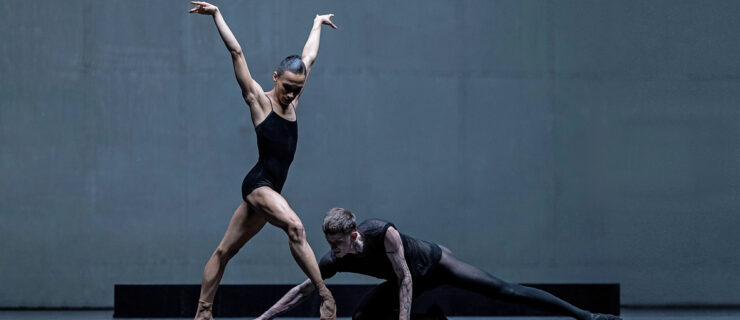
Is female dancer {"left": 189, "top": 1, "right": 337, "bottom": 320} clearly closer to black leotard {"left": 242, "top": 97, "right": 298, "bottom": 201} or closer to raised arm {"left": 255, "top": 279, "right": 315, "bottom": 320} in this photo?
black leotard {"left": 242, "top": 97, "right": 298, "bottom": 201}

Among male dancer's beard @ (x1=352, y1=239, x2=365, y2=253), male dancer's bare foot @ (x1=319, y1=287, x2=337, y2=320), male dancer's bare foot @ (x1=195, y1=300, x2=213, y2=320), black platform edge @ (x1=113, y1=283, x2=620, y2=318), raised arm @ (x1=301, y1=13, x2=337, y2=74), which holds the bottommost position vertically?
black platform edge @ (x1=113, y1=283, x2=620, y2=318)

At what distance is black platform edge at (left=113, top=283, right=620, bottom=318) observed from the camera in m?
6.70

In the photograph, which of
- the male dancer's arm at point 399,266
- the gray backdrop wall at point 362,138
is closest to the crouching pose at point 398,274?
the male dancer's arm at point 399,266

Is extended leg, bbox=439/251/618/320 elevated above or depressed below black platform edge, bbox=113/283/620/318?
above

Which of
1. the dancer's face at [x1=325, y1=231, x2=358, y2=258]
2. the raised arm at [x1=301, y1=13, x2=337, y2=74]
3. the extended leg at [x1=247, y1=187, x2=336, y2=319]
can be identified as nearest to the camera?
the dancer's face at [x1=325, y1=231, x2=358, y2=258]

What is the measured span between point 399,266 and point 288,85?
1.15m

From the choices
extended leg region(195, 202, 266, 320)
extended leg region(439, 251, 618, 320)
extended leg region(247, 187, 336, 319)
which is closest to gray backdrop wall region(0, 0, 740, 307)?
extended leg region(195, 202, 266, 320)

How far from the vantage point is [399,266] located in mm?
4234

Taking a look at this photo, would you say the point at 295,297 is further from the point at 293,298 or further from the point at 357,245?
the point at 357,245

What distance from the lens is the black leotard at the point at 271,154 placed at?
4.41 meters

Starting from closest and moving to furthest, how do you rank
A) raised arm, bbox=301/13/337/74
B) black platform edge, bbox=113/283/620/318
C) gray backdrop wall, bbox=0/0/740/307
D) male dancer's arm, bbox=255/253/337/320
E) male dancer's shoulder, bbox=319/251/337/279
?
male dancer's arm, bbox=255/253/337/320 → male dancer's shoulder, bbox=319/251/337/279 → raised arm, bbox=301/13/337/74 → black platform edge, bbox=113/283/620/318 → gray backdrop wall, bbox=0/0/740/307

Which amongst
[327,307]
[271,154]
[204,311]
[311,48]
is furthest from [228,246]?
[311,48]

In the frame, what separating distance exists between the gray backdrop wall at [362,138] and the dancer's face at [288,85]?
9.56ft

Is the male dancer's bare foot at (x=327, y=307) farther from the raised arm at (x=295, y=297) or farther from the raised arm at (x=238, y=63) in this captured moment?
the raised arm at (x=238, y=63)
